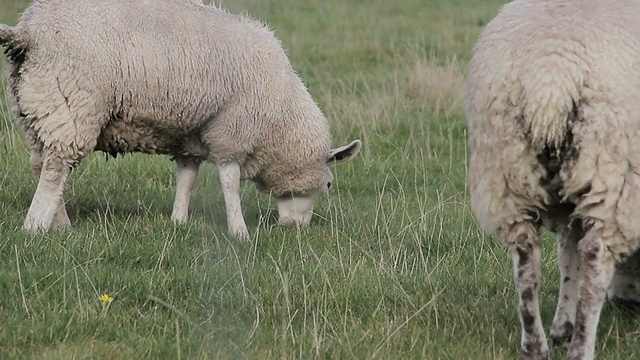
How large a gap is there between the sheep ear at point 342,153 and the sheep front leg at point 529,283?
3.51m

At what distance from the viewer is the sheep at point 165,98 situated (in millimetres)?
6043

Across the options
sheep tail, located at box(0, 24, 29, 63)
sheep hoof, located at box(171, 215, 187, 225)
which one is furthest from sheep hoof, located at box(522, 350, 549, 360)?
sheep tail, located at box(0, 24, 29, 63)

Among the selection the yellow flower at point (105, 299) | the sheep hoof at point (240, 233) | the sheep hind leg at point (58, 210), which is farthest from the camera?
the sheep hoof at point (240, 233)

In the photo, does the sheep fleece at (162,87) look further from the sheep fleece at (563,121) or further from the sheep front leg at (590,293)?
the sheep front leg at (590,293)

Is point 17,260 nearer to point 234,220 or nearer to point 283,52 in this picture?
point 234,220

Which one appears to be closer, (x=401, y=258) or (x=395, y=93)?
(x=401, y=258)

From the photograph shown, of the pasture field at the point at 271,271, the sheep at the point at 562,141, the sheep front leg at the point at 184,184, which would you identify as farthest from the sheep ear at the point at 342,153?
the sheep at the point at 562,141

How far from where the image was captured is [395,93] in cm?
1048

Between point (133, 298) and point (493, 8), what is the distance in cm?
1347

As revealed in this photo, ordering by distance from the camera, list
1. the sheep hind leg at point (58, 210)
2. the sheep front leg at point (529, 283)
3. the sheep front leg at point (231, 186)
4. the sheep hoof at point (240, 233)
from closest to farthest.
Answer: the sheep front leg at point (529, 283) → the sheep hind leg at point (58, 210) → the sheep hoof at point (240, 233) → the sheep front leg at point (231, 186)

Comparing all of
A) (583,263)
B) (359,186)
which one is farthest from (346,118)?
(583,263)

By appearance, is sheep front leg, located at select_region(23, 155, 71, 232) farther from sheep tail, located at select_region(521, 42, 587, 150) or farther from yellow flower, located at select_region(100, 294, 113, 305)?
sheep tail, located at select_region(521, 42, 587, 150)

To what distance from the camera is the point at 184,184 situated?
7000 millimetres

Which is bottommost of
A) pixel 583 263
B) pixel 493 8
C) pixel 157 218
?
pixel 493 8
